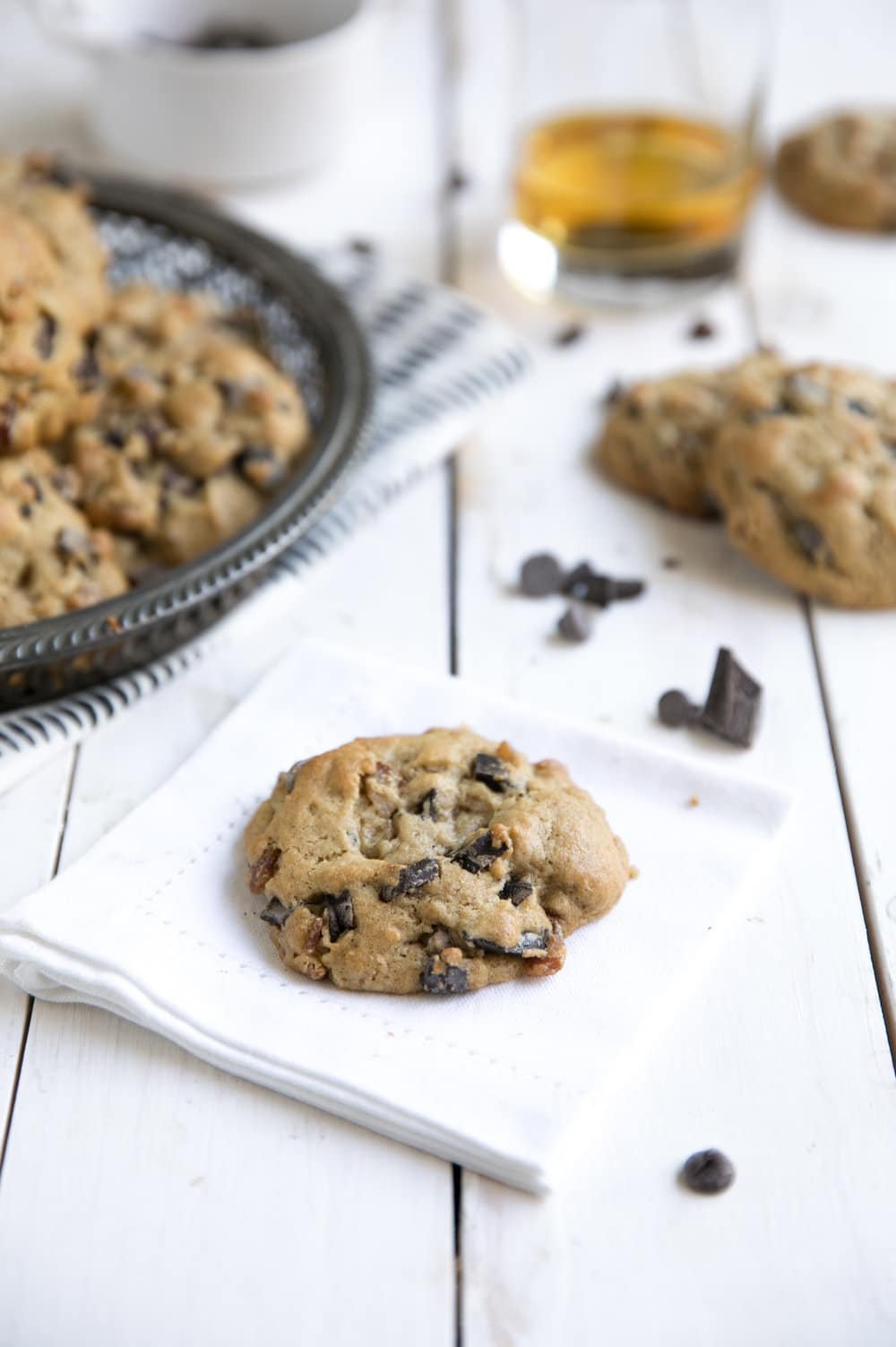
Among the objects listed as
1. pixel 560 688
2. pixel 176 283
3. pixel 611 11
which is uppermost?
pixel 611 11

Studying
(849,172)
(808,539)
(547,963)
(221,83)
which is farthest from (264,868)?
(849,172)

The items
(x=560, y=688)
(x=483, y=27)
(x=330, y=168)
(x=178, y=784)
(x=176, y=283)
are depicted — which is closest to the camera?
(x=178, y=784)

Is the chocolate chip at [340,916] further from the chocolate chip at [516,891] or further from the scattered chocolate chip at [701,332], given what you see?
the scattered chocolate chip at [701,332]

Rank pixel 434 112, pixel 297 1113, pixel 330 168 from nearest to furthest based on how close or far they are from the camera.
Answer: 1. pixel 297 1113
2. pixel 330 168
3. pixel 434 112

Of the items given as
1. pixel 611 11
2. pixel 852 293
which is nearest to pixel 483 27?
pixel 611 11

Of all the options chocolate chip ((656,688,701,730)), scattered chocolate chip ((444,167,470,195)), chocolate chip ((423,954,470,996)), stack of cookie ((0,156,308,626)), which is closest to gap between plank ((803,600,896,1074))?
chocolate chip ((656,688,701,730))

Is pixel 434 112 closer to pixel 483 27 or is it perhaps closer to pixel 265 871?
pixel 483 27

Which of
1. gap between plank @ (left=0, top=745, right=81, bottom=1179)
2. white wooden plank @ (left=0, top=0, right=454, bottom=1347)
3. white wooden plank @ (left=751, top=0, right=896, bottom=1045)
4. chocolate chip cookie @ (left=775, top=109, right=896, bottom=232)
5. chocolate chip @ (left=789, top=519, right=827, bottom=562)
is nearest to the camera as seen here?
white wooden plank @ (left=0, top=0, right=454, bottom=1347)

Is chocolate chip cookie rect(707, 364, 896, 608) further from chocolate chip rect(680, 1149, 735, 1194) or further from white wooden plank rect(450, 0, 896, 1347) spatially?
chocolate chip rect(680, 1149, 735, 1194)
